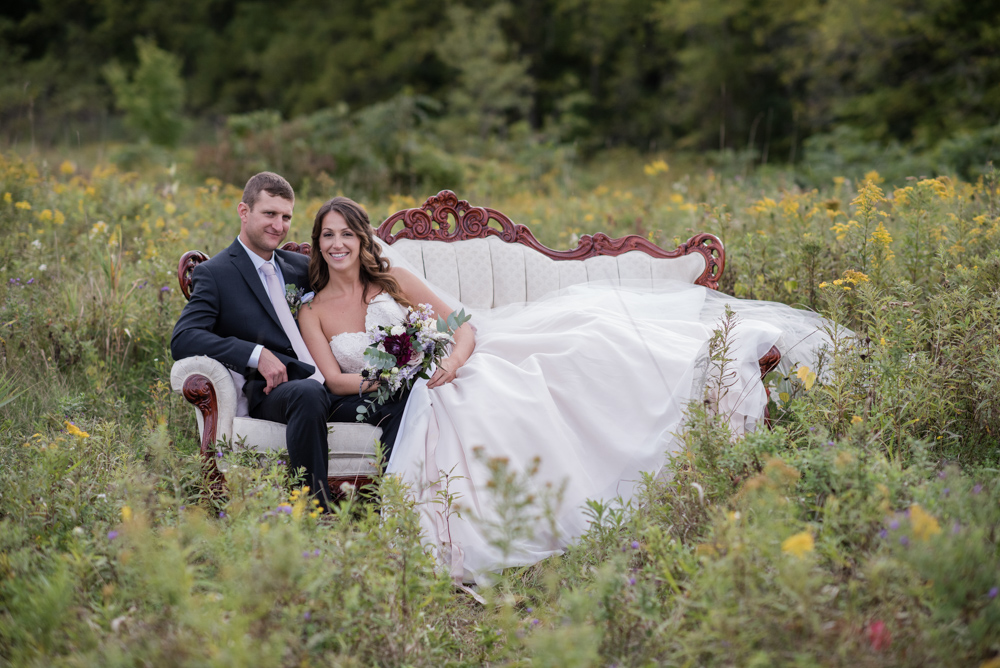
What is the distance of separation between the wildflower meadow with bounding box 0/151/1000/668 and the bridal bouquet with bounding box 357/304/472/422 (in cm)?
65

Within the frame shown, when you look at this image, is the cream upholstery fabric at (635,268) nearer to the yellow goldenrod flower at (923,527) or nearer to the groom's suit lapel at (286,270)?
the groom's suit lapel at (286,270)

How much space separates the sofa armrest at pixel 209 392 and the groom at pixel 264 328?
116mm

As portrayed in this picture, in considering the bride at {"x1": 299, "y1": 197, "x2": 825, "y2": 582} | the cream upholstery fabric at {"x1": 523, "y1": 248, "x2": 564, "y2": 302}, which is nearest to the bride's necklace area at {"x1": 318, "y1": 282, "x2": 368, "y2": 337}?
the bride at {"x1": 299, "y1": 197, "x2": 825, "y2": 582}

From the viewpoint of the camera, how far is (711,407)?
2.93 m

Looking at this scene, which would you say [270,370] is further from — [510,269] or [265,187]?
[510,269]

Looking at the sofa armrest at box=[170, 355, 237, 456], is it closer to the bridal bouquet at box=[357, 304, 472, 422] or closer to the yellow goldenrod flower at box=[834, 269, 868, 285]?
the bridal bouquet at box=[357, 304, 472, 422]

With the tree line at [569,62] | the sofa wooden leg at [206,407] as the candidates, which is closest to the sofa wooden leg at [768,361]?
the sofa wooden leg at [206,407]

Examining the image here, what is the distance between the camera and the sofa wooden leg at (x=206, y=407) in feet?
10.6

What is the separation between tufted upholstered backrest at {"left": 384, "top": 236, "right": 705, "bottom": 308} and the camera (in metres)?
4.54

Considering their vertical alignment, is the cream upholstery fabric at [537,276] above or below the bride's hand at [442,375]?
above

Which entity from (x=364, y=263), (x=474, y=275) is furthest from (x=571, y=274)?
(x=364, y=263)

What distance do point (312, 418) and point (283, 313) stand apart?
32.5 inches

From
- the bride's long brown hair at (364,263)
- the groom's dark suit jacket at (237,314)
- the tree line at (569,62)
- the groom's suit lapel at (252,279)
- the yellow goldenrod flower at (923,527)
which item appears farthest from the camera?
the tree line at (569,62)

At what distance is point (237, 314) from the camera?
368 centimetres
